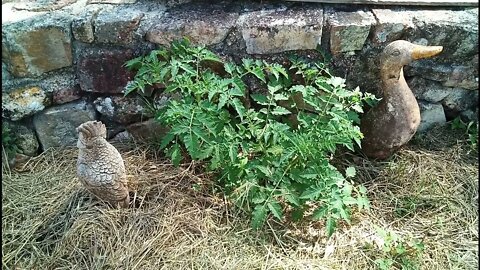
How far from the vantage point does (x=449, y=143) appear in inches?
105

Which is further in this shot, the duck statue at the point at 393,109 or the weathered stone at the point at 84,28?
the weathered stone at the point at 84,28

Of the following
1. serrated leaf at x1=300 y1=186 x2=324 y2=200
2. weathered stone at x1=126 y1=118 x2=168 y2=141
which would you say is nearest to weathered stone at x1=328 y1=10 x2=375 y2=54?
serrated leaf at x1=300 y1=186 x2=324 y2=200

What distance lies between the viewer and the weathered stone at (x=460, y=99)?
2.64 metres

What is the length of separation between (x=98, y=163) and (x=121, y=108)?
492mm

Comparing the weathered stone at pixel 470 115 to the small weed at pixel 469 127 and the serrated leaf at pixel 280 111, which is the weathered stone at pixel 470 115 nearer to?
the small weed at pixel 469 127

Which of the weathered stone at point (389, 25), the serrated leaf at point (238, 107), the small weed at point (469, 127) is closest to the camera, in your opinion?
the serrated leaf at point (238, 107)

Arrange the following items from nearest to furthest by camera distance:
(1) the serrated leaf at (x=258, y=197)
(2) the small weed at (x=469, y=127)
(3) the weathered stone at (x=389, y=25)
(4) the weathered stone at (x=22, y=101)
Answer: (1) the serrated leaf at (x=258, y=197), (3) the weathered stone at (x=389, y=25), (4) the weathered stone at (x=22, y=101), (2) the small weed at (x=469, y=127)

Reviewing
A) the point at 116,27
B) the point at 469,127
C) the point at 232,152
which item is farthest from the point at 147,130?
the point at 469,127

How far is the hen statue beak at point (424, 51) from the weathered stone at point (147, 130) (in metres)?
1.11

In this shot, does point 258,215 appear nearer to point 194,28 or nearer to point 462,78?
point 194,28

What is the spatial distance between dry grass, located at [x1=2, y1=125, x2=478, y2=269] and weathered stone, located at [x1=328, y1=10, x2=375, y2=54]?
0.50m

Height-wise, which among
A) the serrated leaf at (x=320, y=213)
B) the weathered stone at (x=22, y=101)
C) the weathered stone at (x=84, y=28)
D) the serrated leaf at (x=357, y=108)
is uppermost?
the weathered stone at (x=84, y=28)

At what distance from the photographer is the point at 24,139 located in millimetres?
2639

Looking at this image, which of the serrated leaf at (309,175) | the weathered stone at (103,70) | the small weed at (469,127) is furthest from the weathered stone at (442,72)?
the weathered stone at (103,70)
